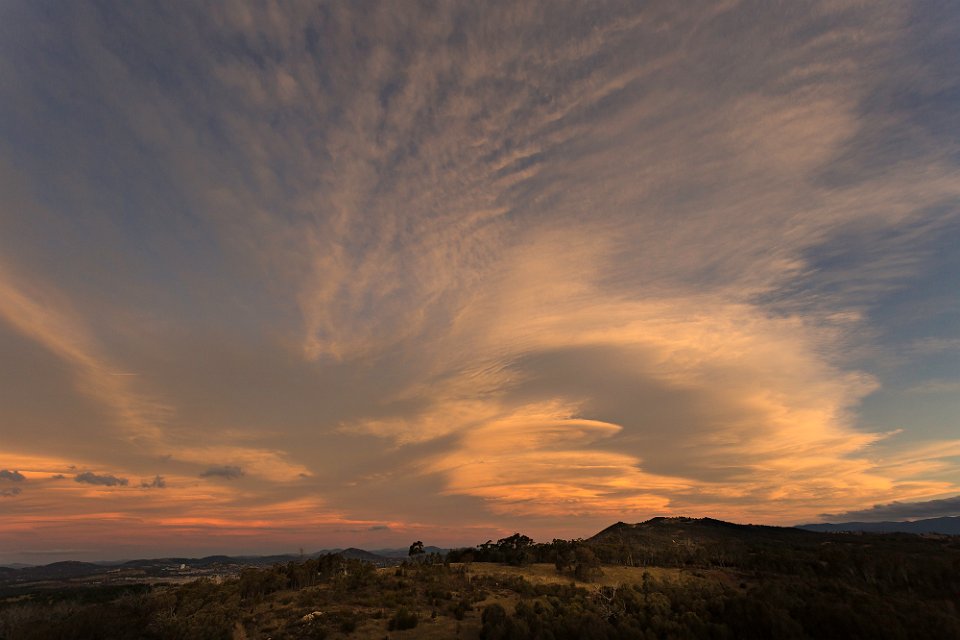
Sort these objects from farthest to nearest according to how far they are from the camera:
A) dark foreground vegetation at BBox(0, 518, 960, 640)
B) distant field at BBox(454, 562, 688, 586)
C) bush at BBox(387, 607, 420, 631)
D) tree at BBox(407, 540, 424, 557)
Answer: tree at BBox(407, 540, 424, 557) < distant field at BBox(454, 562, 688, 586) < bush at BBox(387, 607, 420, 631) < dark foreground vegetation at BBox(0, 518, 960, 640)

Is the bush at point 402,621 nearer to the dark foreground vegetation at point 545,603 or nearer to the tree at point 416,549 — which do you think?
the dark foreground vegetation at point 545,603

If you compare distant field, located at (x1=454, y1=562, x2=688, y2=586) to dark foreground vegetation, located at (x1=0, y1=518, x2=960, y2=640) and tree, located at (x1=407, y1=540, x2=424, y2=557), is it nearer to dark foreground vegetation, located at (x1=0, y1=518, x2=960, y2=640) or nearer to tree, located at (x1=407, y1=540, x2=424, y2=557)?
dark foreground vegetation, located at (x1=0, y1=518, x2=960, y2=640)

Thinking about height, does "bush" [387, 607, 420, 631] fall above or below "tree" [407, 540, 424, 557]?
below

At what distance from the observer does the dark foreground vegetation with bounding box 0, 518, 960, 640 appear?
3042cm

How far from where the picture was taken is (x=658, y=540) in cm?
11212

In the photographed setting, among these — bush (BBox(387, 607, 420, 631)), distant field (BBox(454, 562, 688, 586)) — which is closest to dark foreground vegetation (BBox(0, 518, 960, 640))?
bush (BBox(387, 607, 420, 631))

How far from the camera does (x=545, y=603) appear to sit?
37.6 metres

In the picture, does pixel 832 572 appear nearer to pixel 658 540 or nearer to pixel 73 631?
pixel 658 540

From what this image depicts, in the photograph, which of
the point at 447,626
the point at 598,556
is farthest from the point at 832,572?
the point at 447,626

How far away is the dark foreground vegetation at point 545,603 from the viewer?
30422 mm

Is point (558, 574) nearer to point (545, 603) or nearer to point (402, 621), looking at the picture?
point (545, 603)

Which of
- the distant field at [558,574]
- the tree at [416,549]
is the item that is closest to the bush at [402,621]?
the distant field at [558,574]

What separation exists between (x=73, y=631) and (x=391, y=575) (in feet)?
90.5

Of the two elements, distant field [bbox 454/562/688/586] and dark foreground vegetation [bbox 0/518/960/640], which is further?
distant field [bbox 454/562/688/586]
